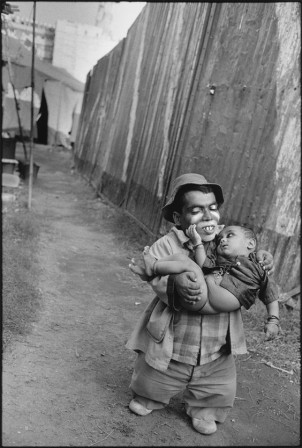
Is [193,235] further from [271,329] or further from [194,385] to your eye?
[194,385]

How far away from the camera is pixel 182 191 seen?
2459 mm

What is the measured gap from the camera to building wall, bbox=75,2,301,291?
14.3ft

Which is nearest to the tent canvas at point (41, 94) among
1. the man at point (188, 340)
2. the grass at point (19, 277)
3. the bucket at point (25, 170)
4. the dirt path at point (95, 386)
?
the bucket at point (25, 170)

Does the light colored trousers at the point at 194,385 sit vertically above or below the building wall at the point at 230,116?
below

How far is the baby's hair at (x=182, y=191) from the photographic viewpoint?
7.94ft

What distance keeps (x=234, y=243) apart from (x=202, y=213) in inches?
8.9

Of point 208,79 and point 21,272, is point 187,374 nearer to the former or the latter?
point 21,272

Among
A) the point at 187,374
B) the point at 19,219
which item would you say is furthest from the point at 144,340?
the point at 19,219

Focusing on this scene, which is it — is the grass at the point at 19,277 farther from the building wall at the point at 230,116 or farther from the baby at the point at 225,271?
the building wall at the point at 230,116

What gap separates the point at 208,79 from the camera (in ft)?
17.6

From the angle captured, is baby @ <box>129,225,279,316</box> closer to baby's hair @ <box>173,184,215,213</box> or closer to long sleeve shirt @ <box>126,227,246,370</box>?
long sleeve shirt @ <box>126,227,246,370</box>

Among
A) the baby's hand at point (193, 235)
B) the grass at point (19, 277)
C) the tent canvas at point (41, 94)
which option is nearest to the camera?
the baby's hand at point (193, 235)

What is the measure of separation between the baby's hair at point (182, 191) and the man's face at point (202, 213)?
20 millimetres

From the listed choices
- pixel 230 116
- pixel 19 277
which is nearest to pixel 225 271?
pixel 19 277
